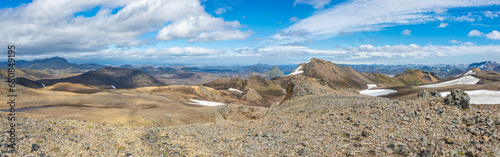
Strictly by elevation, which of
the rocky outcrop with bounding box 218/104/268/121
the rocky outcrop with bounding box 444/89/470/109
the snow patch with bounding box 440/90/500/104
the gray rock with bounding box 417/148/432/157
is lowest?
the rocky outcrop with bounding box 218/104/268/121

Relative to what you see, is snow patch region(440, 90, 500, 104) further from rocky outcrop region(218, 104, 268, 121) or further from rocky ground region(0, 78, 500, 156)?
rocky ground region(0, 78, 500, 156)

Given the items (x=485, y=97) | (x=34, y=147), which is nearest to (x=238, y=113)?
(x=34, y=147)

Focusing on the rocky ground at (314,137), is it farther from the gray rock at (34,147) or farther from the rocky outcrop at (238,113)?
the rocky outcrop at (238,113)

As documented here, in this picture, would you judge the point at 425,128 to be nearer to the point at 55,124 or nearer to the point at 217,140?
the point at 217,140

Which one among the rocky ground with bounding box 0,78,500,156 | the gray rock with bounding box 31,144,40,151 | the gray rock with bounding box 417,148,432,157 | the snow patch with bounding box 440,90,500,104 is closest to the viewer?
the gray rock with bounding box 417,148,432,157

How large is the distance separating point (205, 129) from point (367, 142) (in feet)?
38.1

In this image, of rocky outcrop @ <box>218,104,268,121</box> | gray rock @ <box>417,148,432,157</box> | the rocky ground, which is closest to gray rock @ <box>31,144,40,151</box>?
the rocky ground

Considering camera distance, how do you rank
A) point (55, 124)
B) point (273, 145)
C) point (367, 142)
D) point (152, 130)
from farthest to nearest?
point (152, 130) → point (55, 124) → point (273, 145) → point (367, 142)

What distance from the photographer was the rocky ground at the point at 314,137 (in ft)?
36.6

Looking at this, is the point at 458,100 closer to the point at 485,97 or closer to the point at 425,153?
the point at 425,153

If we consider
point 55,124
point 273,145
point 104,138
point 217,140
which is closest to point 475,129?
point 273,145

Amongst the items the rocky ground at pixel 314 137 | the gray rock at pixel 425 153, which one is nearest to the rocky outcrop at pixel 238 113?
the rocky ground at pixel 314 137

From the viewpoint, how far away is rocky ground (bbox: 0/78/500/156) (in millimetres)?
11164

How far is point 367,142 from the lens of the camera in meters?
12.5
